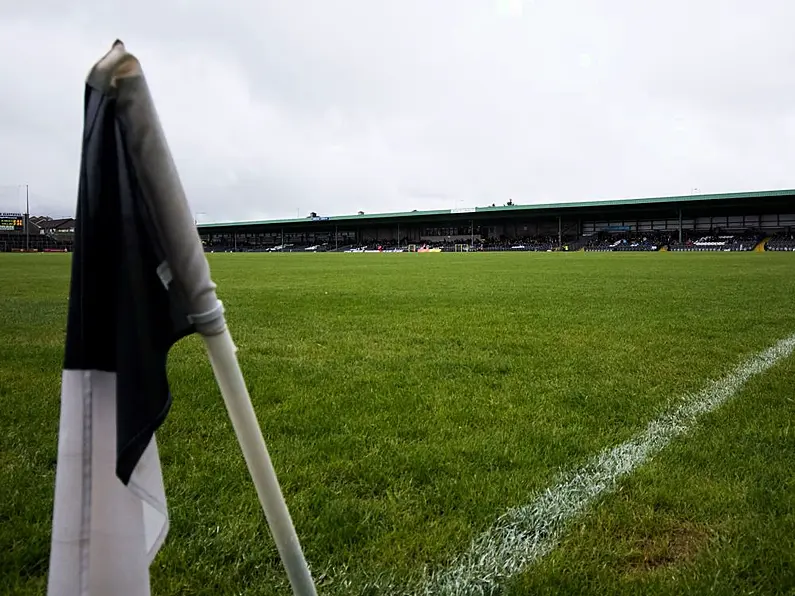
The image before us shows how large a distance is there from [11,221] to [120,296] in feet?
279

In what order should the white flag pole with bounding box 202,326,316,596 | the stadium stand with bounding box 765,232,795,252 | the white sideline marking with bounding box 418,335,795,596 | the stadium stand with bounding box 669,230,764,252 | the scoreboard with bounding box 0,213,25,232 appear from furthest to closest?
1. the scoreboard with bounding box 0,213,25,232
2. the stadium stand with bounding box 669,230,764,252
3. the stadium stand with bounding box 765,232,795,252
4. the white sideline marking with bounding box 418,335,795,596
5. the white flag pole with bounding box 202,326,316,596

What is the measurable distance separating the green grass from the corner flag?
2.77 feet

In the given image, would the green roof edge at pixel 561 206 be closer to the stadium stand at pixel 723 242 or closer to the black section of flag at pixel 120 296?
the stadium stand at pixel 723 242

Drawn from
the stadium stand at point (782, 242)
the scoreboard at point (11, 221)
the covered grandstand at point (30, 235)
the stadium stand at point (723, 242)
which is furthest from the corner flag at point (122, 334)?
the scoreboard at point (11, 221)

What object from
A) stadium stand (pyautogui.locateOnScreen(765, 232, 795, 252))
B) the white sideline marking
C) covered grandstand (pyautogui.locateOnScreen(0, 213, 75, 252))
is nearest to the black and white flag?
the white sideline marking

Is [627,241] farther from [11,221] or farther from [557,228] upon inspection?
[11,221]

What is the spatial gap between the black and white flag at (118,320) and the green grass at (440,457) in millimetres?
845

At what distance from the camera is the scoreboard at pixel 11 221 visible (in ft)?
229

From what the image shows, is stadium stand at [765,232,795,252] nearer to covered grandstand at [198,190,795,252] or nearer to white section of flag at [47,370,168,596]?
covered grandstand at [198,190,795,252]

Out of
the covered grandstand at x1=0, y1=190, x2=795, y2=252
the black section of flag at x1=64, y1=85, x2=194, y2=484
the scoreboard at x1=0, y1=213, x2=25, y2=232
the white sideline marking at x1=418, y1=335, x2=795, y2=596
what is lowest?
the white sideline marking at x1=418, y1=335, x2=795, y2=596

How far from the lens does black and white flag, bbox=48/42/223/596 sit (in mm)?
967

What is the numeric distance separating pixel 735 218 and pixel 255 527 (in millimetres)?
62115

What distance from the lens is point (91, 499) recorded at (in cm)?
111

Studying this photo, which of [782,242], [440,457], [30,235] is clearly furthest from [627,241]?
[30,235]
